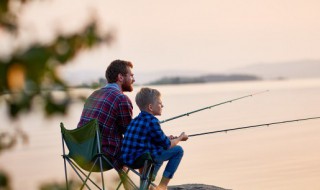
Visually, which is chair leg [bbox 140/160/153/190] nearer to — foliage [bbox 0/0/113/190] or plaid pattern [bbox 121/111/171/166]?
plaid pattern [bbox 121/111/171/166]

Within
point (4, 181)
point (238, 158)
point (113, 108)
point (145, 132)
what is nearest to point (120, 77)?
point (113, 108)

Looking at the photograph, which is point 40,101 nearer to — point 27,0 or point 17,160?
point 27,0

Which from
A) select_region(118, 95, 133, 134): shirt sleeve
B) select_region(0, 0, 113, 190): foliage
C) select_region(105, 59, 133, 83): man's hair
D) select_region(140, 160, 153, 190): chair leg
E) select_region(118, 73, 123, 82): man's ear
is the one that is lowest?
select_region(140, 160, 153, 190): chair leg

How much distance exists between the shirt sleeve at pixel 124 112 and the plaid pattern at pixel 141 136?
0.40 ft

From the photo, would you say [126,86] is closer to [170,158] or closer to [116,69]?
[116,69]

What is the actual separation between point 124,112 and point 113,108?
0.23 feet

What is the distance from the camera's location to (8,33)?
3.46 feet

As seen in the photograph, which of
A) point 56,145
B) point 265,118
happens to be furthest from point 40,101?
point 265,118

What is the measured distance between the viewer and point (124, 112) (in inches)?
172

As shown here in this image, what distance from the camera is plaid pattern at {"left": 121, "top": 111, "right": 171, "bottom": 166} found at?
4199 mm

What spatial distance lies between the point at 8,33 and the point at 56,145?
11.9 metres

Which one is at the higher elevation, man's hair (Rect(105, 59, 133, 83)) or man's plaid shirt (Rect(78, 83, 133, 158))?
man's hair (Rect(105, 59, 133, 83))

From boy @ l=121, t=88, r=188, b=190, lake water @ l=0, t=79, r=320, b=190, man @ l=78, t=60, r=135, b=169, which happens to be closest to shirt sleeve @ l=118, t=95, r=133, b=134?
man @ l=78, t=60, r=135, b=169

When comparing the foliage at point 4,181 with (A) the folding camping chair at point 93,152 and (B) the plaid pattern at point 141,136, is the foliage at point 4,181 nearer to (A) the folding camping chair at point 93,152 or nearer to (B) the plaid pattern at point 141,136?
(A) the folding camping chair at point 93,152
